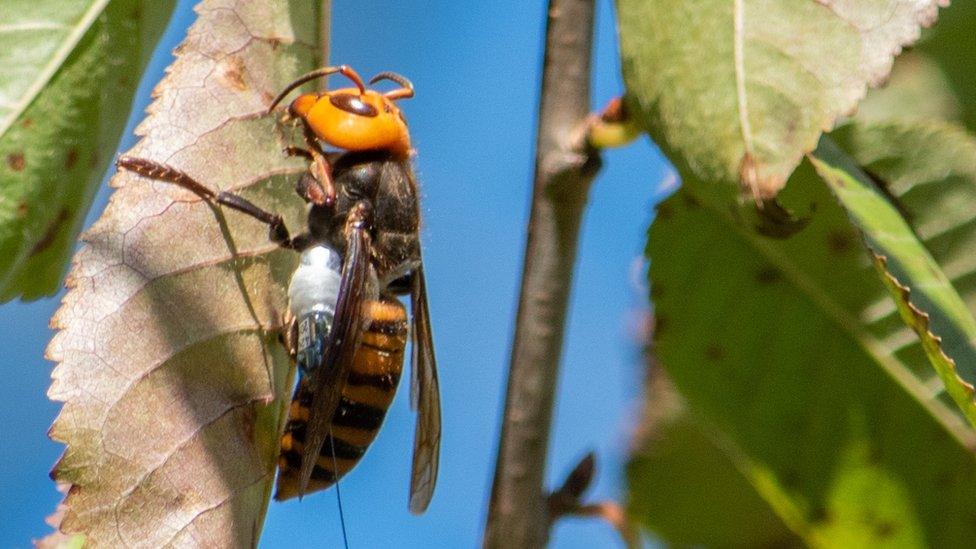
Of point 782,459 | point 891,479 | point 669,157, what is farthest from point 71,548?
point 891,479

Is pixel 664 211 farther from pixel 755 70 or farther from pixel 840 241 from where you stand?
pixel 755 70

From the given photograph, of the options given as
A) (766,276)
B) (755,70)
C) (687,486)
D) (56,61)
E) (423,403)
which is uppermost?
(755,70)

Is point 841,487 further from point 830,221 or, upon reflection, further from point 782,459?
point 830,221

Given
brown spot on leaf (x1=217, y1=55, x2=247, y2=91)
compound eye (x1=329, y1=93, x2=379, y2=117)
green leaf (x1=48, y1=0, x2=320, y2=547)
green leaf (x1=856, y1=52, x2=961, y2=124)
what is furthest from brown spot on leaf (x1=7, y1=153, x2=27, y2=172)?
green leaf (x1=856, y1=52, x2=961, y2=124)

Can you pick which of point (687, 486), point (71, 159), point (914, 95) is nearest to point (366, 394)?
point (71, 159)

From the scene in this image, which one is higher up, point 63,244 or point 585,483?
point 63,244

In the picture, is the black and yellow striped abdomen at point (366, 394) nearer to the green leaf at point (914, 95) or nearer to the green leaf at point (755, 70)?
the green leaf at point (755, 70)

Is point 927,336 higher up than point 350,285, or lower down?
higher up
